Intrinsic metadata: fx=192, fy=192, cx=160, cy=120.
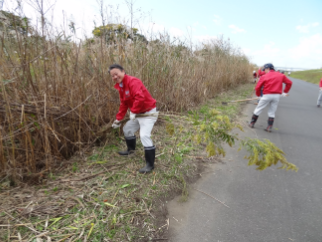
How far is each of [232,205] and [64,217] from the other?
190 cm

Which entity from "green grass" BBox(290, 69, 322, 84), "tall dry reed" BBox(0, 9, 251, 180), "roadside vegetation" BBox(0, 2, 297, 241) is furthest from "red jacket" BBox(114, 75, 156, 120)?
"green grass" BBox(290, 69, 322, 84)

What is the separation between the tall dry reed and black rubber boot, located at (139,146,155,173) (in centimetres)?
103

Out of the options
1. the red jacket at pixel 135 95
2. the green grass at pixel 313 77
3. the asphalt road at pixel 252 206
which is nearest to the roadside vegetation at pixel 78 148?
the asphalt road at pixel 252 206

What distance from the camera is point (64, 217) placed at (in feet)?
6.40

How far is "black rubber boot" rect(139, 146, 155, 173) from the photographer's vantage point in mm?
2734

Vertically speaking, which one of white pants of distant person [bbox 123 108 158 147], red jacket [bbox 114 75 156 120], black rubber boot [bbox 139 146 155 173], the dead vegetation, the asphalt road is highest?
red jacket [bbox 114 75 156 120]

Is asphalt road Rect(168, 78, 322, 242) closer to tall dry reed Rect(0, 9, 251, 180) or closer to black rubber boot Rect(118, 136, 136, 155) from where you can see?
black rubber boot Rect(118, 136, 136, 155)

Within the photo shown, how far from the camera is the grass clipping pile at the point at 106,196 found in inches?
71.1

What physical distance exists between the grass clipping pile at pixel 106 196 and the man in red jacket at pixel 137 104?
372 mm

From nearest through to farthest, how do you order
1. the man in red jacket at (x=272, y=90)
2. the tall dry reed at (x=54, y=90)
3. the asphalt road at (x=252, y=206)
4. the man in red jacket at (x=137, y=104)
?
the asphalt road at (x=252, y=206), the tall dry reed at (x=54, y=90), the man in red jacket at (x=137, y=104), the man in red jacket at (x=272, y=90)

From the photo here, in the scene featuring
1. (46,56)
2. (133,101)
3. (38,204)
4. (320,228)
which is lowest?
(320,228)

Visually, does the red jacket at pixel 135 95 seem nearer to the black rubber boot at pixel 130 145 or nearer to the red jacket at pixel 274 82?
the black rubber boot at pixel 130 145

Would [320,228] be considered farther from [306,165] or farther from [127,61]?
[127,61]

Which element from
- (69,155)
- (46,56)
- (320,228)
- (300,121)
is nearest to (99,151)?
(69,155)
